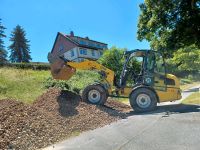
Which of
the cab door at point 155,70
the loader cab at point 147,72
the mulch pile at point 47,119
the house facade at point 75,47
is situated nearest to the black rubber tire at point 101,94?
the mulch pile at point 47,119

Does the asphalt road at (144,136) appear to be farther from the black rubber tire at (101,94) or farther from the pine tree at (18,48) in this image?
the pine tree at (18,48)

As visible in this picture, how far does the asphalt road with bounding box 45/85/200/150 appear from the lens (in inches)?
395

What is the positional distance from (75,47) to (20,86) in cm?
5281

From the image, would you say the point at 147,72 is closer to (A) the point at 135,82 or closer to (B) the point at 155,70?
(B) the point at 155,70

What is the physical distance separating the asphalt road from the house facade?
2378 inches

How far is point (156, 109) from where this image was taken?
18.6 metres

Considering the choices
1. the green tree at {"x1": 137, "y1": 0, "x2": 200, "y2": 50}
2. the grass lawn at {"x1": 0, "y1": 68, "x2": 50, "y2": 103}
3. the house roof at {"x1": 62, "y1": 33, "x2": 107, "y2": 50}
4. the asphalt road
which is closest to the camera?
the asphalt road

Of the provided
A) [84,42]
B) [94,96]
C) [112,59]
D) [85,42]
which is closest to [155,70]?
[94,96]

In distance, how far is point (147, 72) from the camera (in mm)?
19359

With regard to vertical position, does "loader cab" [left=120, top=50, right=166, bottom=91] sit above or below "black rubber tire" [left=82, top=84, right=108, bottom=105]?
above

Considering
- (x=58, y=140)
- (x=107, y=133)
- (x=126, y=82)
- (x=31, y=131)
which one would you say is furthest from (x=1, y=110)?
(x=126, y=82)

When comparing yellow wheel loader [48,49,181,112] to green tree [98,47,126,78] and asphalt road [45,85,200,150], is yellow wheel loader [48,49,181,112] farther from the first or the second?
green tree [98,47,126,78]

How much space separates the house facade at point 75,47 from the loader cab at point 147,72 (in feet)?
177

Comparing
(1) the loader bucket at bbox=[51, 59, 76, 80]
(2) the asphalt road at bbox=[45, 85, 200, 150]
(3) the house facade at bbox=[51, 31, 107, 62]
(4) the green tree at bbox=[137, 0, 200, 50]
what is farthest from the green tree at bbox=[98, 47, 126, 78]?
(2) the asphalt road at bbox=[45, 85, 200, 150]
